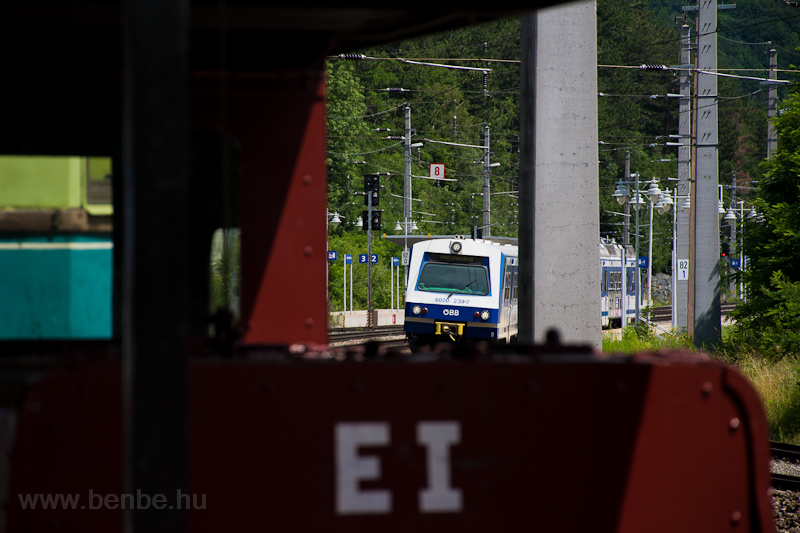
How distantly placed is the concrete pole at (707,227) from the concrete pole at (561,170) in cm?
1221

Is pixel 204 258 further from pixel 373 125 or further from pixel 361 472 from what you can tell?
pixel 373 125

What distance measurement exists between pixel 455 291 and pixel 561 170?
546 inches

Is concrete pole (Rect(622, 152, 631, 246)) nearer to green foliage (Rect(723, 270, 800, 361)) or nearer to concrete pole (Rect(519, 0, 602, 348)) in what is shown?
green foliage (Rect(723, 270, 800, 361))

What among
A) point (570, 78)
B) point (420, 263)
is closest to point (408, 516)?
point (570, 78)

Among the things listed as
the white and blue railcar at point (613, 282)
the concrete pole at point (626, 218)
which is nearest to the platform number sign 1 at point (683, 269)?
the white and blue railcar at point (613, 282)

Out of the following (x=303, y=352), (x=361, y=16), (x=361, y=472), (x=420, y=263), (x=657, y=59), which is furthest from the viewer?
(x=657, y=59)

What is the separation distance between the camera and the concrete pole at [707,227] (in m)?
20.1

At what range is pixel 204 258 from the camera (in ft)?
12.5

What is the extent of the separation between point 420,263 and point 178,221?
20.7 meters

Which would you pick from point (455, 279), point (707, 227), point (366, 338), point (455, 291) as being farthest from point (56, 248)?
point (366, 338)

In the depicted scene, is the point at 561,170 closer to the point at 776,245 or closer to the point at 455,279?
the point at 776,245

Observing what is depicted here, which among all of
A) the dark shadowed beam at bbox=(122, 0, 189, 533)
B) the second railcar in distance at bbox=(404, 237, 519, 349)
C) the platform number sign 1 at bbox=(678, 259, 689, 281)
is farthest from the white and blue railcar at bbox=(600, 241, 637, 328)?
the dark shadowed beam at bbox=(122, 0, 189, 533)

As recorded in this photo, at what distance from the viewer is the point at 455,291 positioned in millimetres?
22484

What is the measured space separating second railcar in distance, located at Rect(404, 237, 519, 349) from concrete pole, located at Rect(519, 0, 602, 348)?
1321 centimetres
